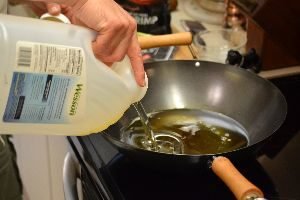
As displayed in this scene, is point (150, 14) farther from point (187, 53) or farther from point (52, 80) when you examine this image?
point (52, 80)

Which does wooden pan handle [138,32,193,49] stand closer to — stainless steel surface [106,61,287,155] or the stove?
stainless steel surface [106,61,287,155]

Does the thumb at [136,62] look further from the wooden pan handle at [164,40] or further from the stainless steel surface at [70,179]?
the stainless steel surface at [70,179]

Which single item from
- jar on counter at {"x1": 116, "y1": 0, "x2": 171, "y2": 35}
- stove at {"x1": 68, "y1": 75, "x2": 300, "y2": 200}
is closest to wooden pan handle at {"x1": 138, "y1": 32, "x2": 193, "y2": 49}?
stove at {"x1": 68, "y1": 75, "x2": 300, "y2": 200}

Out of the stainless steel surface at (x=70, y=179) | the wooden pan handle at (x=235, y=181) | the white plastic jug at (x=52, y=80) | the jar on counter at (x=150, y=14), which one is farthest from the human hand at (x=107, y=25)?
the jar on counter at (x=150, y=14)

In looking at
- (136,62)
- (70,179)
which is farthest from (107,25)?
(70,179)

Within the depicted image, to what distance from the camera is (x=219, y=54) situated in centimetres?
134

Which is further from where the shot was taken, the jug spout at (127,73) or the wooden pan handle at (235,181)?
the jug spout at (127,73)

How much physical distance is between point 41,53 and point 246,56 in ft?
2.12

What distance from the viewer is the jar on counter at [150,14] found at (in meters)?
1.39

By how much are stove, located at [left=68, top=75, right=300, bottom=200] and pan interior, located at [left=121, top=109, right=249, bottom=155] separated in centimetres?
4

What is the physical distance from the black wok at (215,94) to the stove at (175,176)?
0.16 ft

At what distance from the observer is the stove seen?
799 mm

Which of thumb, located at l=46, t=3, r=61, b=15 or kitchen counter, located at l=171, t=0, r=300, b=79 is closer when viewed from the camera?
thumb, located at l=46, t=3, r=61, b=15

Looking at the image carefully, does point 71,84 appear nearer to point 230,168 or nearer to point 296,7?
point 230,168
